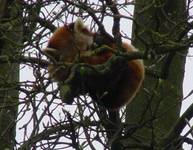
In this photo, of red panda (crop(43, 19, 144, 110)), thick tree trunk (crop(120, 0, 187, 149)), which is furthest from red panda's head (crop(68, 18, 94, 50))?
thick tree trunk (crop(120, 0, 187, 149))

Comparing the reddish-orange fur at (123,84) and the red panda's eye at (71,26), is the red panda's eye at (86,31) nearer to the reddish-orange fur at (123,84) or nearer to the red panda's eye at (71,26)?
the red panda's eye at (71,26)

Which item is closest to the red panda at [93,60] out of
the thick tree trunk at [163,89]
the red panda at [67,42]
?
the red panda at [67,42]

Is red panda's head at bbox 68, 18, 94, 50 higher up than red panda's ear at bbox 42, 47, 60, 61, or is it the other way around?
red panda's head at bbox 68, 18, 94, 50

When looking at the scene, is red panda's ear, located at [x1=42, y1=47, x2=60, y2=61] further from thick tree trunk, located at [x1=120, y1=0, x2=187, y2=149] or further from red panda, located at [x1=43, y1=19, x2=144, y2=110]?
thick tree trunk, located at [x1=120, y1=0, x2=187, y2=149]

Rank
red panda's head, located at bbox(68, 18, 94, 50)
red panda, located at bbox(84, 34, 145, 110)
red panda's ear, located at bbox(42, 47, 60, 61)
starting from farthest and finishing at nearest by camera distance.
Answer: red panda's ear, located at bbox(42, 47, 60, 61) < red panda's head, located at bbox(68, 18, 94, 50) < red panda, located at bbox(84, 34, 145, 110)

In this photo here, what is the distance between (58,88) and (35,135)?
1.48 feet

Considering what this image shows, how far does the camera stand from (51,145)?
14.5 feet

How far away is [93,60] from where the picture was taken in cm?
486

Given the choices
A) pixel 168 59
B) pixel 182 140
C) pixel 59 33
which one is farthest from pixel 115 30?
pixel 59 33

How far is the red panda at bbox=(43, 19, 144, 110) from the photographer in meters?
4.87

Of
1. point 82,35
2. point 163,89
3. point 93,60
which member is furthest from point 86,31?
point 163,89

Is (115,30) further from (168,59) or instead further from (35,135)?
(35,135)

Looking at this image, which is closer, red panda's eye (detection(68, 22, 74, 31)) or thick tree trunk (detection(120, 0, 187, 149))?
thick tree trunk (detection(120, 0, 187, 149))

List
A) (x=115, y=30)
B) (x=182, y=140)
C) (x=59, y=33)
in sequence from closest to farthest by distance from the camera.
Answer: (x=115, y=30) < (x=182, y=140) < (x=59, y=33)
